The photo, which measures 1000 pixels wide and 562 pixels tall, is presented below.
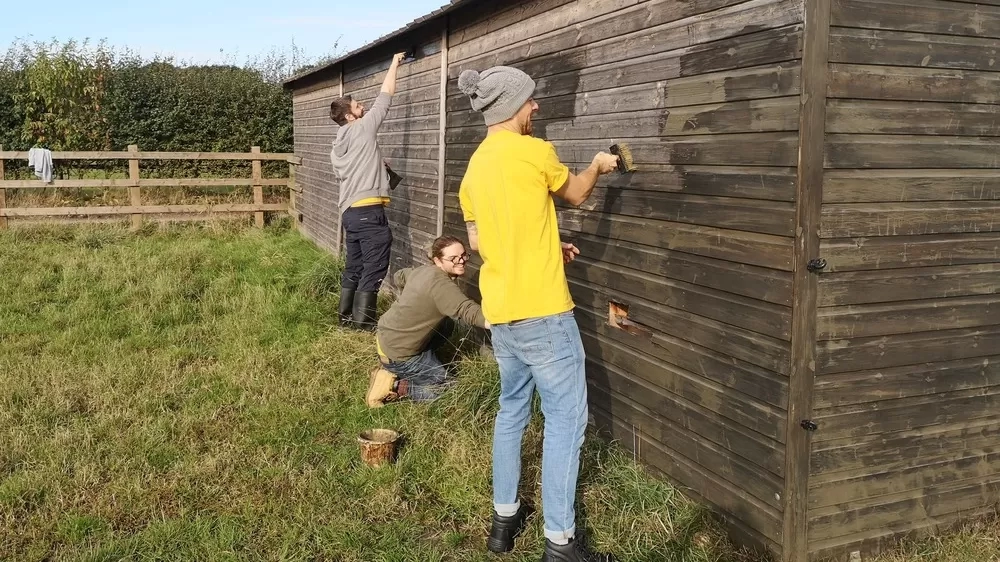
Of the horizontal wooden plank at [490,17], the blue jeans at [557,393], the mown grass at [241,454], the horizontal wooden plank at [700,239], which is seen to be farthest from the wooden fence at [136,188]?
the blue jeans at [557,393]

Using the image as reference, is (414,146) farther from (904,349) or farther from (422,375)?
(904,349)

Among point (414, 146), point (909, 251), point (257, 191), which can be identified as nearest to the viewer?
point (909, 251)

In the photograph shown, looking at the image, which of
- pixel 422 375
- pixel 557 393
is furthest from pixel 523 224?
pixel 422 375

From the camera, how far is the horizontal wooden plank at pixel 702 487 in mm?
3287

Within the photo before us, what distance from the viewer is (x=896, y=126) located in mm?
3125

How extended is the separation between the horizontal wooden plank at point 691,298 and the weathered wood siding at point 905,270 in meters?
0.18

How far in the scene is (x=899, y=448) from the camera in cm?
337

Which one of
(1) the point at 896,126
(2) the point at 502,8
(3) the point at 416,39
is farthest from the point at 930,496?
(3) the point at 416,39

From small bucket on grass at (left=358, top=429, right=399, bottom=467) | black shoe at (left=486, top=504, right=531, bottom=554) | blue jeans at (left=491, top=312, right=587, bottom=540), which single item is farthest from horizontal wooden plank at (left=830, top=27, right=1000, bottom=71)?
small bucket on grass at (left=358, top=429, right=399, bottom=467)

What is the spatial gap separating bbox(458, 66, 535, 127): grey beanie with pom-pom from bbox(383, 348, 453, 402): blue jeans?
2664mm

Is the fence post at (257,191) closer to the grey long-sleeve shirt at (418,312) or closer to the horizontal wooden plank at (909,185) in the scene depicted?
the grey long-sleeve shirt at (418,312)

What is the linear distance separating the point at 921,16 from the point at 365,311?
17.4 feet

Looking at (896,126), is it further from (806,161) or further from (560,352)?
(560,352)

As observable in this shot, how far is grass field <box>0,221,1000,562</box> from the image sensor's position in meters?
3.67
